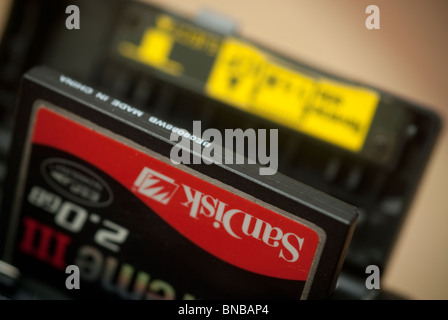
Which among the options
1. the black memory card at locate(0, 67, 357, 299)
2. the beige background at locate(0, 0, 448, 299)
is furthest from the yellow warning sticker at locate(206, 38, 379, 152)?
the black memory card at locate(0, 67, 357, 299)

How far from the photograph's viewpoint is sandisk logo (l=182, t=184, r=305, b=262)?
1.44ft

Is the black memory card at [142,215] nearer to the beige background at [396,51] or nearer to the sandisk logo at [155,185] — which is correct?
the sandisk logo at [155,185]

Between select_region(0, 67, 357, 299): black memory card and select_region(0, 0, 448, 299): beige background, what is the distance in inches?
13.6

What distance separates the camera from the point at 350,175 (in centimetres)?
70

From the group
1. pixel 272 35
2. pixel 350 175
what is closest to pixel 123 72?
pixel 272 35

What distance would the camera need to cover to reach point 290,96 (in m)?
0.68

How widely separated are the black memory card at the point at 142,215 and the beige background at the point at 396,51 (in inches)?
13.6

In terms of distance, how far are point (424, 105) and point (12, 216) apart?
1.80 ft

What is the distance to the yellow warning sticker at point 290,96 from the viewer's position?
672mm

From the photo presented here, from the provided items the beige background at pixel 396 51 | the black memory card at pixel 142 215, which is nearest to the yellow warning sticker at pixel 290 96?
the beige background at pixel 396 51

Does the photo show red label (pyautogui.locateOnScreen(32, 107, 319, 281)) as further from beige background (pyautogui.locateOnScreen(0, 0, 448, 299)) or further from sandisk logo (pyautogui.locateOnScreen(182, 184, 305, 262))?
beige background (pyautogui.locateOnScreen(0, 0, 448, 299))

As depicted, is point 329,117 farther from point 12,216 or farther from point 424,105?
point 12,216
